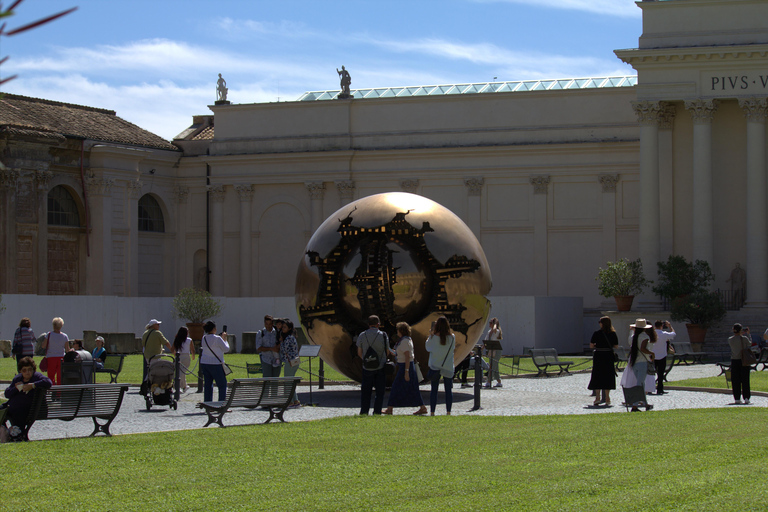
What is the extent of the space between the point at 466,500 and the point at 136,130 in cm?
4778

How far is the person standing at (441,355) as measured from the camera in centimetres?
1683

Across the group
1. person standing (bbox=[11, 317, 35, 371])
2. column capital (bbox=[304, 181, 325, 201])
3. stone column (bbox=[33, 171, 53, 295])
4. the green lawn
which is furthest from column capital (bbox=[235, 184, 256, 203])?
the green lawn

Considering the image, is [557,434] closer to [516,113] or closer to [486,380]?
[486,380]

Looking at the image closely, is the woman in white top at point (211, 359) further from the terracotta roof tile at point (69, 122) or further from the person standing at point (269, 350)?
the terracotta roof tile at point (69, 122)

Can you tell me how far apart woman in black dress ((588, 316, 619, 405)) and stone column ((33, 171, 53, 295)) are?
32728 millimetres

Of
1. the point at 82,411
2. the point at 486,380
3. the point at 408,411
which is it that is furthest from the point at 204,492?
the point at 486,380

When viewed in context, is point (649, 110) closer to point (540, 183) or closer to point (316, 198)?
point (540, 183)

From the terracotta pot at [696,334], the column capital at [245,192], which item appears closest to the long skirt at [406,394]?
the terracotta pot at [696,334]

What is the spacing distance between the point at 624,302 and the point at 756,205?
631 cm

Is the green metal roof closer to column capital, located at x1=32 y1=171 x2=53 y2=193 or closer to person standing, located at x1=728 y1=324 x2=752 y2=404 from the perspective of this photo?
column capital, located at x1=32 y1=171 x2=53 y2=193

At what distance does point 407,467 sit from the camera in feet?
35.7

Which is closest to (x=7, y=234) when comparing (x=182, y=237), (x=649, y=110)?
(x=182, y=237)

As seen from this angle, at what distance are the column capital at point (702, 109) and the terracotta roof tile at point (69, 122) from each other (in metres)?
25.3

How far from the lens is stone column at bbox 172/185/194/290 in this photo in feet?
179
